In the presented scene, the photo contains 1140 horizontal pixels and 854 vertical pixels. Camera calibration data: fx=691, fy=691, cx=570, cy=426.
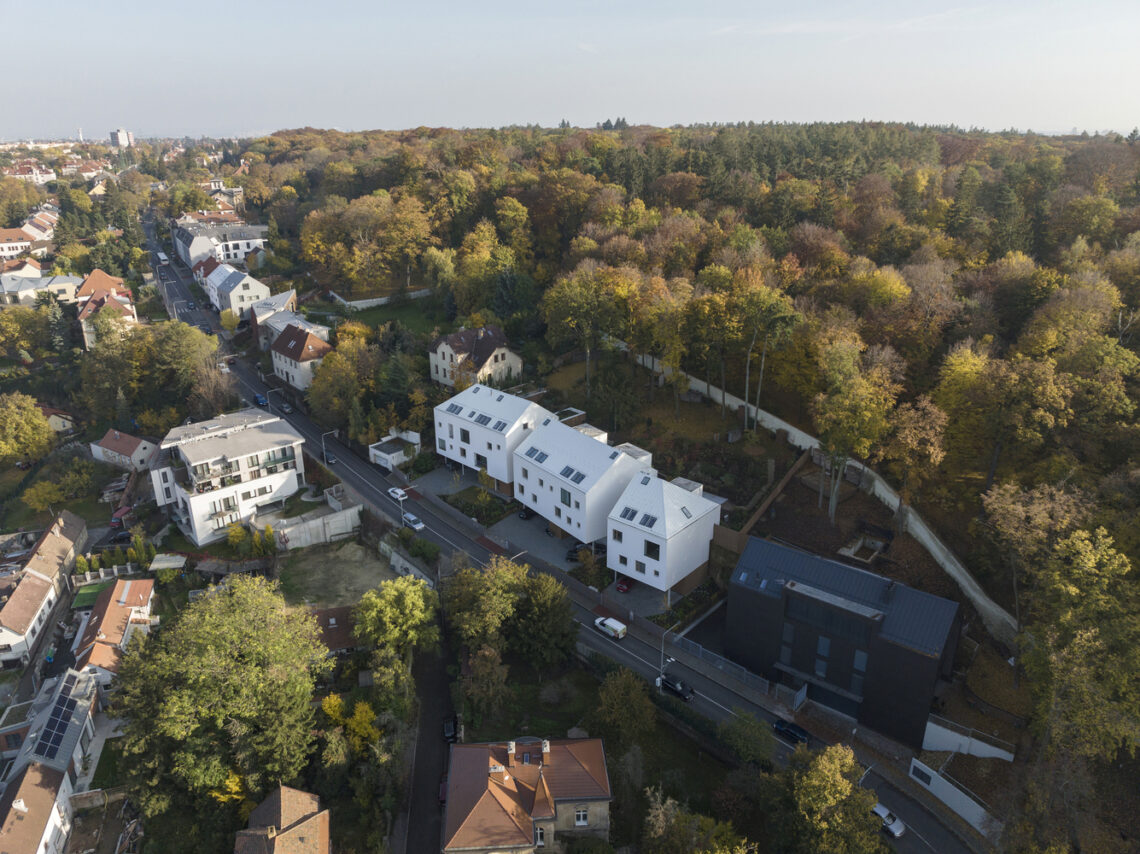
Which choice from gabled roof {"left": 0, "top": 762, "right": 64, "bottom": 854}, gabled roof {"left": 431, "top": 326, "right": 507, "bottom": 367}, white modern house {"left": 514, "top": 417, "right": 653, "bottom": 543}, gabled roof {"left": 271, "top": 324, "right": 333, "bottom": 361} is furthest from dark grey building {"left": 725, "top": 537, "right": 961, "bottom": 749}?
gabled roof {"left": 271, "top": 324, "right": 333, "bottom": 361}

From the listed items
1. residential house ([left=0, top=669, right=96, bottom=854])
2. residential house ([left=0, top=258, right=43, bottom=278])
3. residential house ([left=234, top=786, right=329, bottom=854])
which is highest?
residential house ([left=0, top=258, right=43, bottom=278])

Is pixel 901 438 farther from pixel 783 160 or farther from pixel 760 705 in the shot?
pixel 783 160

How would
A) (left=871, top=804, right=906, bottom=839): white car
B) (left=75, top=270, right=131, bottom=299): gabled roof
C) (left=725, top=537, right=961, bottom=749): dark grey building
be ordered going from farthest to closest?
(left=75, top=270, right=131, bottom=299): gabled roof → (left=725, top=537, right=961, bottom=749): dark grey building → (left=871, top=804, right=906, bottom=839): white car

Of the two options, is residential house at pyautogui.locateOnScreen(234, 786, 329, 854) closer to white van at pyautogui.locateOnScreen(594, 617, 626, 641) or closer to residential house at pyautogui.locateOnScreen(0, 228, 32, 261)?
white van at pyautogui.locateOnScreen(594, 617, 626, 641)

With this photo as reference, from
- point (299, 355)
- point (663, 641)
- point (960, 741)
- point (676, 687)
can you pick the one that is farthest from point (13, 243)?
point (960, 741)

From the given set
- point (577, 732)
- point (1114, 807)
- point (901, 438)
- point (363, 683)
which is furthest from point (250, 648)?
point (1114, 807)

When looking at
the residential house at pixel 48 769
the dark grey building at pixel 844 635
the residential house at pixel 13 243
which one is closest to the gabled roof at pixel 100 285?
the residential house at pixel 13 243

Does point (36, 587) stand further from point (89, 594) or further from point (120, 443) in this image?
point (120, 443)

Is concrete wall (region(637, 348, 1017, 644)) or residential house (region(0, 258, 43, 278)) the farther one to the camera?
residential house (region(0, 258, 43, 278))
